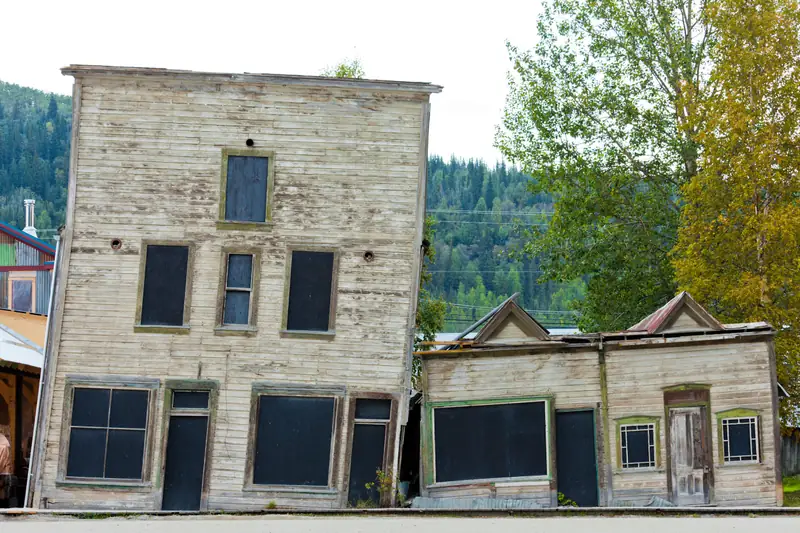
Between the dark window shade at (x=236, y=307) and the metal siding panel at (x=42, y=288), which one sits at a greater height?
the metal siding panel at (x=42, y=288)

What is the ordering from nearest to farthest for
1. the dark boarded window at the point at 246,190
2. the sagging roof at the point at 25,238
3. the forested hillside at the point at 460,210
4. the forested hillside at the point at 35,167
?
1. the dark boarded window at the point at 246,190
2. the sagging roof at the point at 25,238
3. the forested hillside at the point at 460,210
4. the forested hillside at the point at 35,167

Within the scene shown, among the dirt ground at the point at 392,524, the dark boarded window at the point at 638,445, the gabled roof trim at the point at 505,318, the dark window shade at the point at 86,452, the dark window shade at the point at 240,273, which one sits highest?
the dark window shade at the point at 240,273

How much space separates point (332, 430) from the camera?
21.5 metres

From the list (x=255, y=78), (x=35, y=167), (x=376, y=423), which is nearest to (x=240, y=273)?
(x=255, y=78)

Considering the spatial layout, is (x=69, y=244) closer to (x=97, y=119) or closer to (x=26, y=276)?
(x=97, y=119)

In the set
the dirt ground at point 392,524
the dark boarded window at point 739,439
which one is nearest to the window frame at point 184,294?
the dirt ground at point 392,524

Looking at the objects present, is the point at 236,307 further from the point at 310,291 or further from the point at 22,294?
the point at 22,294

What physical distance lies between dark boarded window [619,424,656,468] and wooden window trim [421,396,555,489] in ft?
5.11

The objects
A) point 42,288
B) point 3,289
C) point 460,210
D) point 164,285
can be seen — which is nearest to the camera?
point 164,285

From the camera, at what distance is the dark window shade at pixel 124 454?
21344 millimetres

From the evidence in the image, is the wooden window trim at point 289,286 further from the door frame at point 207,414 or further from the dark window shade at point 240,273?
the door frame at point 207,414

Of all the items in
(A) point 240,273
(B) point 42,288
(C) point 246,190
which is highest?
(B) point 42,288

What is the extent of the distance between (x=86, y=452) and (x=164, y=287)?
381 cm

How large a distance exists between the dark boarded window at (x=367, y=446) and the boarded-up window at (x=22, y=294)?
2827cm
